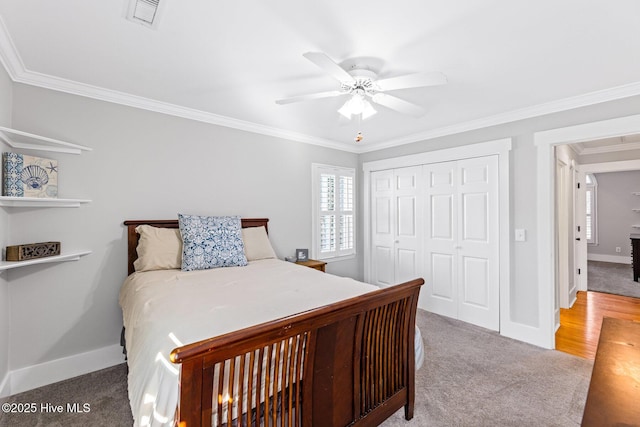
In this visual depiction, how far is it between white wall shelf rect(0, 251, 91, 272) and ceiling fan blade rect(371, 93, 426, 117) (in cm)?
266

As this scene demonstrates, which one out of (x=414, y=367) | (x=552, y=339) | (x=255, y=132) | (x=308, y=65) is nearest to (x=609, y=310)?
(x=552, y=339)

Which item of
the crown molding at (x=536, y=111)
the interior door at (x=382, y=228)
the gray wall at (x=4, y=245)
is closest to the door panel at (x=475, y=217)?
the crown molding at (x=536, y=111)

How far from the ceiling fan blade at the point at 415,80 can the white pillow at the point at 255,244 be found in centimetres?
200

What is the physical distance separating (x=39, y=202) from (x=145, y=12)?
1.71m

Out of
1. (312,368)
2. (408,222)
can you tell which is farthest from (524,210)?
(312,368)

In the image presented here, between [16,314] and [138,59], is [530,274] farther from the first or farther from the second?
[16,314]

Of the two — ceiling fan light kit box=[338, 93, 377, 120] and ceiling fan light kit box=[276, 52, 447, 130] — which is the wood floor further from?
ceiling fan light kit box=[338, 93, 377, 120]

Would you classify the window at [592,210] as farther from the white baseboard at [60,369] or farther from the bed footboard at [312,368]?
the white baseboard at [60,369]

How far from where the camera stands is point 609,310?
3.77 metres

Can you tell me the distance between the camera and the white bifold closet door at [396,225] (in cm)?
400

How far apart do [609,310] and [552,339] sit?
178cm

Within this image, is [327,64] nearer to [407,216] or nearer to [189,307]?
[189,307]

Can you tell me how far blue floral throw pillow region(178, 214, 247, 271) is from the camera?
2527 mm

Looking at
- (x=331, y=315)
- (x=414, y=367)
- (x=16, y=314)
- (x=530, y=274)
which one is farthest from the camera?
(x=530, y=274)
